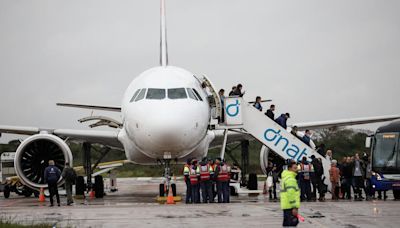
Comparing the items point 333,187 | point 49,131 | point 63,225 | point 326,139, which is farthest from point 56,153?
point 326,139

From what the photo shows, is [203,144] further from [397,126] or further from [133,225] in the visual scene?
[133,225]

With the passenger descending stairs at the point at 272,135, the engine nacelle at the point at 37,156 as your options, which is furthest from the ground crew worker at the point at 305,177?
the engine nacelle at the point at 37,156

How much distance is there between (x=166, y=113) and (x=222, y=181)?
3.02m

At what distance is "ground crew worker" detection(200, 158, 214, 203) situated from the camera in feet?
72.8

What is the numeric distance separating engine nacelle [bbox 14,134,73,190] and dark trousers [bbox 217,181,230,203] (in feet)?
21.6

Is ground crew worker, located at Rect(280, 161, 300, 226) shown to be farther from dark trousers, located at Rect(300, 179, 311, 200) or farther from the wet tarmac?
dark trousers, located at Rect(300, 179, 311, 200)

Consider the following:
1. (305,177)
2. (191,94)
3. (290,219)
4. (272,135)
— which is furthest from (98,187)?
(290,219)

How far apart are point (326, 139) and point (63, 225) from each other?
94.9 ft

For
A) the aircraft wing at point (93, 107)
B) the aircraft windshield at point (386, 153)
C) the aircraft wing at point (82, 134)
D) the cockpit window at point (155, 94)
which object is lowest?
the aircraft windshield at point (386, 153)

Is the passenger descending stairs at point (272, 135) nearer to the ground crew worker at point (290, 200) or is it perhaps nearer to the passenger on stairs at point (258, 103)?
the passenger on stairs at point (258, 103)

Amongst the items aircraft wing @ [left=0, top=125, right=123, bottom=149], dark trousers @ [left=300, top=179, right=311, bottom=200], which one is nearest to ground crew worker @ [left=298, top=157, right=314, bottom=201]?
dark trousers @ [left=300, top=179, right=311, bottom=200]

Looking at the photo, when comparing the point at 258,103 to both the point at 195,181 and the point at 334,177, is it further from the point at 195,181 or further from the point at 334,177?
the point at 195,181

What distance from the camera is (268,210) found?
1814cm

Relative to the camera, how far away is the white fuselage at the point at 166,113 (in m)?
20.9
